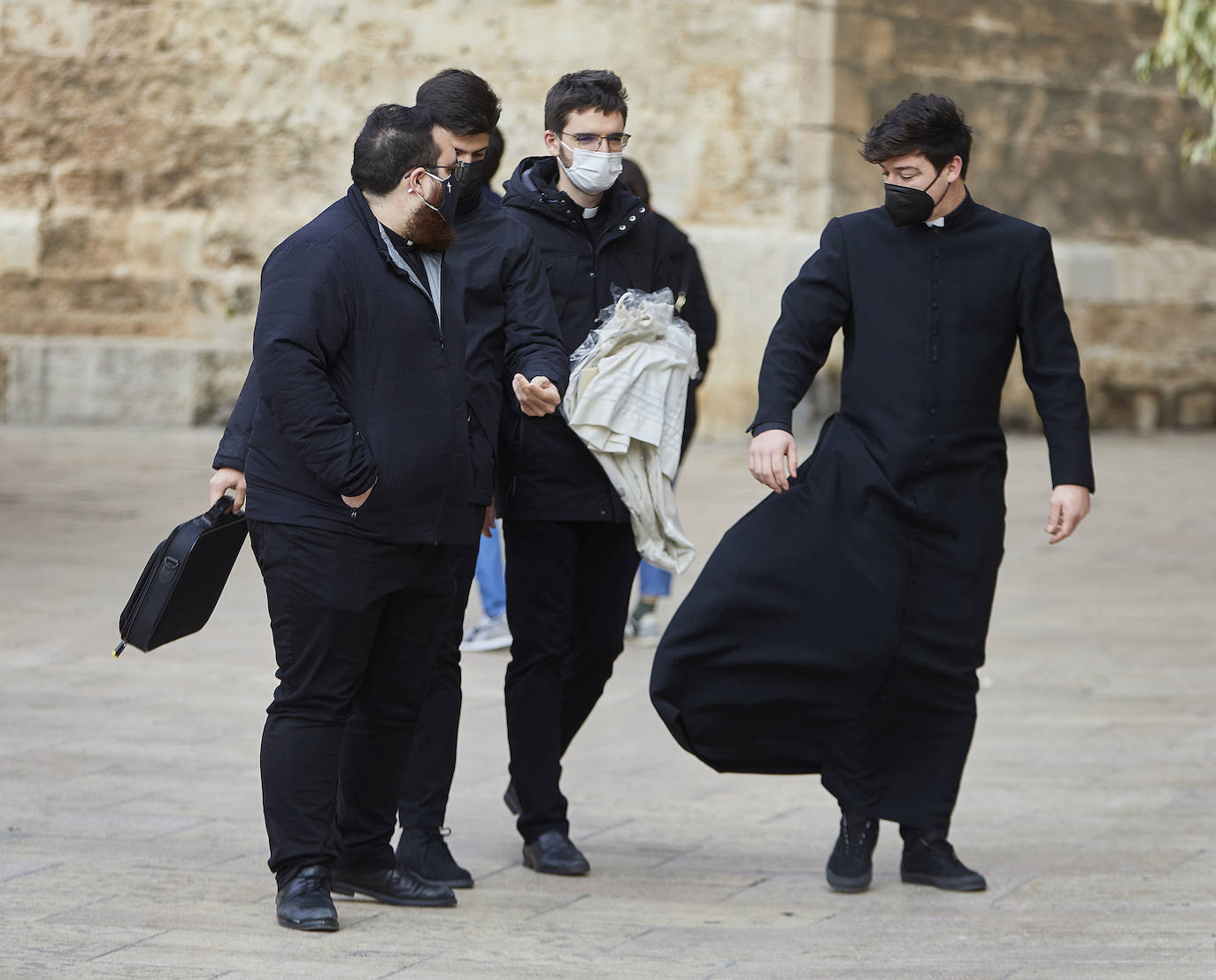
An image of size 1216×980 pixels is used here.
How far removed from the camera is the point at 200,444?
13.1m

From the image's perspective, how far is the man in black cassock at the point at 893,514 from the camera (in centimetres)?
453

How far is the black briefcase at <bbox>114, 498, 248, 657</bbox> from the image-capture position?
402 centimetres

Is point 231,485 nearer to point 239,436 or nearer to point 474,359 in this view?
point 239,436

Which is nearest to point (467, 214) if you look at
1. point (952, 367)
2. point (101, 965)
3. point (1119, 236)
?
point (952, 367)

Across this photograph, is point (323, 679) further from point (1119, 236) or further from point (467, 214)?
point (1119, 236)

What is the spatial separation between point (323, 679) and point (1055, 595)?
210 inches

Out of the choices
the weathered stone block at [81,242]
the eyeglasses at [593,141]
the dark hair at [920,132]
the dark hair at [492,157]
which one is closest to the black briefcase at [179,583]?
the dark hair at [492,157]

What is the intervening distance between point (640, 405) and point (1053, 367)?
0.95m

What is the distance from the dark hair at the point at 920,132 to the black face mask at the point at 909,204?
0.06m

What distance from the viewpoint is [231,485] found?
4.16 m

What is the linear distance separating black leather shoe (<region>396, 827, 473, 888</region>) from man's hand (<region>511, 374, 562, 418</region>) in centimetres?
97

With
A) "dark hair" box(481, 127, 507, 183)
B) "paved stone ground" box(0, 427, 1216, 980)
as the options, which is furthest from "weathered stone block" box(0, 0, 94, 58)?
"dark hair" box(481, 127, 507, 183)

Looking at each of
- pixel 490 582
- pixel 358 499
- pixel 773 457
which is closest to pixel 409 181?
pixel 358 499

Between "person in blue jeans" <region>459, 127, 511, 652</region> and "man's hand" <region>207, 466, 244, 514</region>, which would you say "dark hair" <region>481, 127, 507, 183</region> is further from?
"person in blue jeans" <region>459, 127, 511, 652</region>
